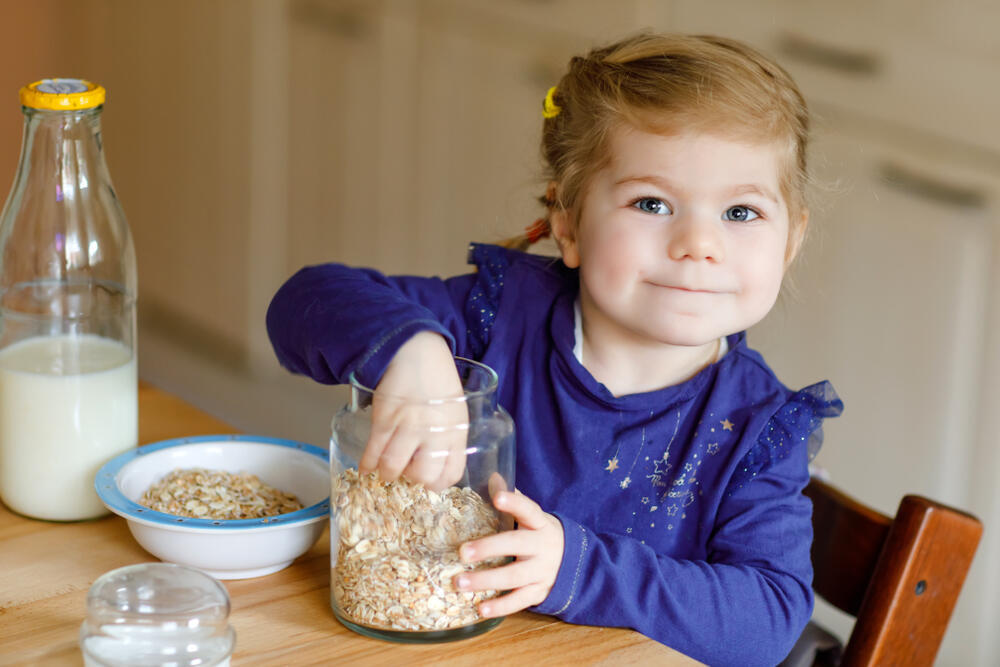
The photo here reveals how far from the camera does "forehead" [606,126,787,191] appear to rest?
2.98 feet

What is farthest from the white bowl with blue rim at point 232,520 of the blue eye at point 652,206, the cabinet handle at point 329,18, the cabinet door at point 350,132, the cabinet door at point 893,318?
the cabinet handle at point 329,18

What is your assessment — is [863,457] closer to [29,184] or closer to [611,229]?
[611,229]

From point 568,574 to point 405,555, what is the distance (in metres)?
0.12

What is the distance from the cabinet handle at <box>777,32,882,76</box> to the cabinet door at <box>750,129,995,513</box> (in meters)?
0.11

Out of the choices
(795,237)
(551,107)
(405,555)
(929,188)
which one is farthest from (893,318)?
(405,555)

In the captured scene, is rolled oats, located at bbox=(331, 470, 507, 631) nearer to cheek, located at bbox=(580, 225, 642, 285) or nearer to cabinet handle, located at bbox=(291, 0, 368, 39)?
cheek, located at bbox=(580, 225, 642, 285)

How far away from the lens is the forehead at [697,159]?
0.91 metres

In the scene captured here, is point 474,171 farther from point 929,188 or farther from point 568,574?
point 568,574

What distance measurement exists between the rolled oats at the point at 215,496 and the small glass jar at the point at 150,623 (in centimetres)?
16

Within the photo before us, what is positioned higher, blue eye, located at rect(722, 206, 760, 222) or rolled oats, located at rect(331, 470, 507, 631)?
blue eye, located at rect(722, 206, 760, 222)

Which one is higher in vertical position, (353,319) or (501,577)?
(353,319)

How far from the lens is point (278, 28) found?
2684mm

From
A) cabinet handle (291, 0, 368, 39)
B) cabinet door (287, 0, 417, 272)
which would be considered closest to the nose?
cabinet door (287, 0, 417, 272)

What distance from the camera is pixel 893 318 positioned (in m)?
1.76
